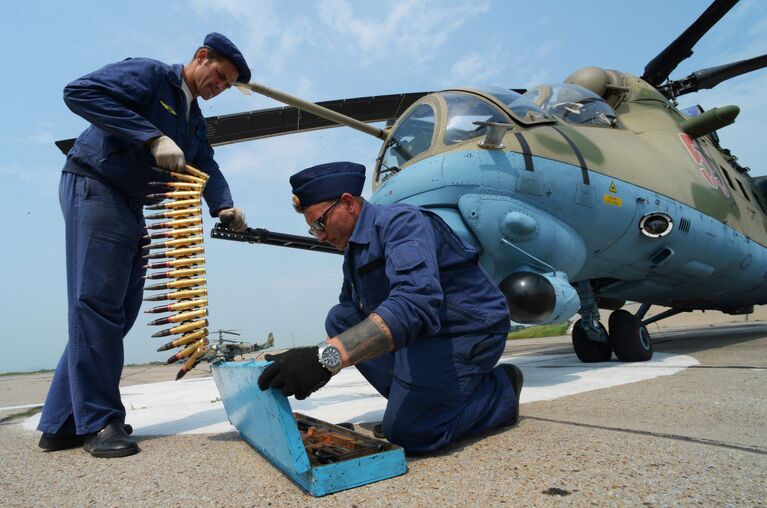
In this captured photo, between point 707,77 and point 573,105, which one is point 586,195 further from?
point 707,77

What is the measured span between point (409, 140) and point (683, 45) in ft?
18.2

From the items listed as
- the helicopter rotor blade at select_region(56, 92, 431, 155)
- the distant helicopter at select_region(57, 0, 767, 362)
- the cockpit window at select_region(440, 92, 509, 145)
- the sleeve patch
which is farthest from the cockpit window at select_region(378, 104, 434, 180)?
the helicopter rotor blade at select_region(56, 92, 431, 155)

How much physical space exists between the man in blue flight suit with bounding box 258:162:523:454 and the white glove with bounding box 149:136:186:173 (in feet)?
1.87

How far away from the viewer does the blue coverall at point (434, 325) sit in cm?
168

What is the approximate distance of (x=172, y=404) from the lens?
149 inches

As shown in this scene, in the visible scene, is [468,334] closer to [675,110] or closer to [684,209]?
[684,209]

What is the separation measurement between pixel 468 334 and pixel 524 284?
1.44 metres

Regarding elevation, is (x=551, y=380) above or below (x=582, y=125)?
below

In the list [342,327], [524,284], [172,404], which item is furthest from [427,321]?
[172,404]

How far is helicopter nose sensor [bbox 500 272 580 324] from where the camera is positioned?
318 cm

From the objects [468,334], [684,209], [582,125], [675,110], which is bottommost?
[468,334]

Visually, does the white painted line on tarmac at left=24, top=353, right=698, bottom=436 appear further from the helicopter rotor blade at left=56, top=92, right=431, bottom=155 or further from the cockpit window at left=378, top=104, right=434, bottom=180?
the helicopter rotor blade at left=56, top=92, right=431, bottom=155

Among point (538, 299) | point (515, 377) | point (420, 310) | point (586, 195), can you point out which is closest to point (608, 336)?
point (586, 195)

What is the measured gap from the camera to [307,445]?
1.71 metres
